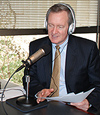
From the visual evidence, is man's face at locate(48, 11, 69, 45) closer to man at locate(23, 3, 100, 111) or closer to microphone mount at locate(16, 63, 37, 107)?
man at locate(23, 3, 100, 111)

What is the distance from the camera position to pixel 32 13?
8.27ft

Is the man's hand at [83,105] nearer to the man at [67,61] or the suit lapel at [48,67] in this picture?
the man at [67,61]

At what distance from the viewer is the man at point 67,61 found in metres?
1.70

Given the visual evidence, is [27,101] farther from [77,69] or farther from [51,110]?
[77,69]

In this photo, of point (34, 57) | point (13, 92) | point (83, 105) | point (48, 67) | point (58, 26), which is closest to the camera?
point (34, 57)

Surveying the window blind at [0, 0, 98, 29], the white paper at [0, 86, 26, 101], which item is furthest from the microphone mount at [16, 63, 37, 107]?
the window blind at [0, 0, 98, 29]

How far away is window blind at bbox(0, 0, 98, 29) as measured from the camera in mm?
2385

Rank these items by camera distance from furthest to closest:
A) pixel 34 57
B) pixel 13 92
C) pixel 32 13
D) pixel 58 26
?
pixel 32 13, pixel 58 26, pixel 13 92, pixel 34 57

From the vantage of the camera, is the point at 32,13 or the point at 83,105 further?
the point at 32,13

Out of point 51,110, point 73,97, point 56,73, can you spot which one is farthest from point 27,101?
point 56,73

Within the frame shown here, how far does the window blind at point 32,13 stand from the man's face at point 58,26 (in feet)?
2.78

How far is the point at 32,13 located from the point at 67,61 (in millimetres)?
1043

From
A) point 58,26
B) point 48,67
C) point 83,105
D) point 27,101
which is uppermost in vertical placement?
point 58,26

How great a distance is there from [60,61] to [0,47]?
1322mm
